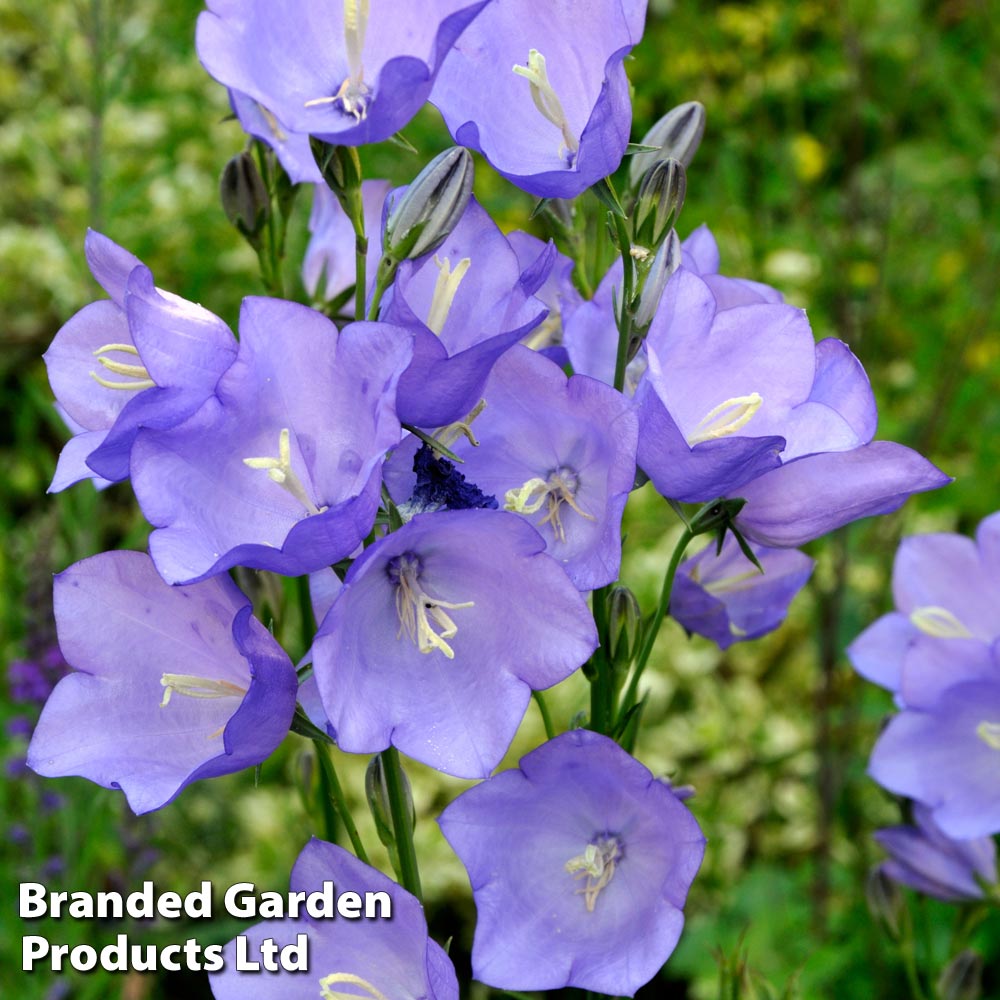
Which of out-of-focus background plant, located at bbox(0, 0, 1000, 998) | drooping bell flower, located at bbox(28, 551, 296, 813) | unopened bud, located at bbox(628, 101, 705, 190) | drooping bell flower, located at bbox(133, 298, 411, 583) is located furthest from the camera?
out-of-focus background plant, located at bbox(0, 0, 1000, 998)

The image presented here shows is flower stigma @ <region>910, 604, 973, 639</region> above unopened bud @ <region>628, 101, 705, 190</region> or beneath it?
beneath

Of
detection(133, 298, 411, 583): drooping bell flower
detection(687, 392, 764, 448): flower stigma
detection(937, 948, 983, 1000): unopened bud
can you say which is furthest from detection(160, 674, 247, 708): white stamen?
detection(937, 948, 983, 1000): unopened bud

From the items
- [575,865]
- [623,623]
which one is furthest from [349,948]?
[623,623]

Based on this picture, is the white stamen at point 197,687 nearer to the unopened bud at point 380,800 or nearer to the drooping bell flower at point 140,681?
the drooping bell flower at point 140,681

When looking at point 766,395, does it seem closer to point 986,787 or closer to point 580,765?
point 580,765

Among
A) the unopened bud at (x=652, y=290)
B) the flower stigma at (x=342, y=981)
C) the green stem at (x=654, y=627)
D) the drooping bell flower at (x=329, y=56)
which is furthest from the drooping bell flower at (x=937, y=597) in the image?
the drooping bell flower at (x=329, y=56)

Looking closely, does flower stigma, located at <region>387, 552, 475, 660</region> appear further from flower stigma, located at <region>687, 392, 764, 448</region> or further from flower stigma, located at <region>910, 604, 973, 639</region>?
flower stigma, located at <region>910, 604, 973, 639</region>
